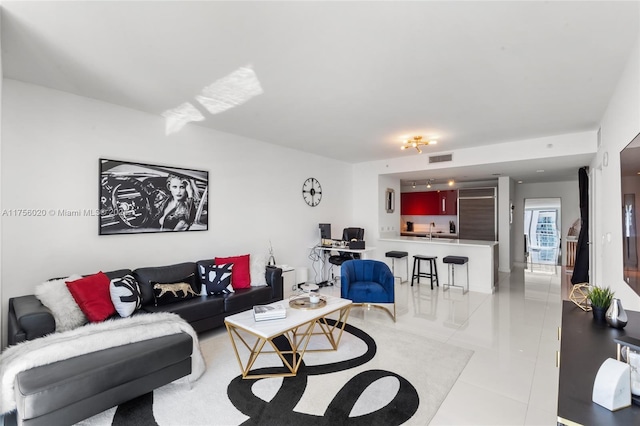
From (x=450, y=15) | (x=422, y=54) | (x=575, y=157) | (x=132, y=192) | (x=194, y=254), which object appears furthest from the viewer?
(x=575, y=157)

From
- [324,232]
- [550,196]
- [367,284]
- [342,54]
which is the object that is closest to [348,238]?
[324,232]

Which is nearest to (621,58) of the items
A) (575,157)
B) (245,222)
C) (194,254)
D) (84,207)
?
(575,157)

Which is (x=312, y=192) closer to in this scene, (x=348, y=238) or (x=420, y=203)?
(x=348, y=238)

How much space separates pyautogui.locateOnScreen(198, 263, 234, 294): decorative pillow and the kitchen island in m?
3.90

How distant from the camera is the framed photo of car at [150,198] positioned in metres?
3.33

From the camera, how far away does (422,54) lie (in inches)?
90.7

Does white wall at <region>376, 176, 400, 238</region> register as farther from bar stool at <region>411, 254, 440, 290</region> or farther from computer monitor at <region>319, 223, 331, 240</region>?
computer monitor at <region>319, 223, 331, 240</region>

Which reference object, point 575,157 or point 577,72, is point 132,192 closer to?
point 577,72

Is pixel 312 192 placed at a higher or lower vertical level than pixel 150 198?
higher

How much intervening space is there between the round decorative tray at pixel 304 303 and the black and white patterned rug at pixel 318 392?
0.49 meters

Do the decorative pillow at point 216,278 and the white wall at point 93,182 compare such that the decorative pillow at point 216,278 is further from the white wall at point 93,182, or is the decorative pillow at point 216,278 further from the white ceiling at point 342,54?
the white ceiling at point 342,54

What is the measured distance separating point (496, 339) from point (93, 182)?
190 inches

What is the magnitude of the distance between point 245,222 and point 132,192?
1.66 meters

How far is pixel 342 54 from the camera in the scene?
2.30 m
